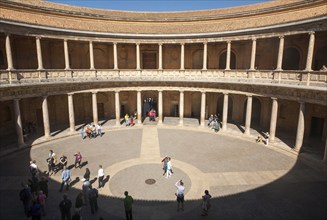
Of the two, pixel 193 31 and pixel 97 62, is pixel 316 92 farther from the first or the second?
pixel 97 62

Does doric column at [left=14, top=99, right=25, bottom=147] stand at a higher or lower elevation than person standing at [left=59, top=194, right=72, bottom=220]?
higher

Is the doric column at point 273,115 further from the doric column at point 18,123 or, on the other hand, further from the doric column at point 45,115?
the doric column at point 18,123

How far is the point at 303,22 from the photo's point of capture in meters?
19.4

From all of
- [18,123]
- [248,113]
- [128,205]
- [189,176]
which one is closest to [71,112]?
[18,123]

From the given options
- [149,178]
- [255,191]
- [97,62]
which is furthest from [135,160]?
A: [97,62]

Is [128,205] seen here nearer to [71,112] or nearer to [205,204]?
[205,204]

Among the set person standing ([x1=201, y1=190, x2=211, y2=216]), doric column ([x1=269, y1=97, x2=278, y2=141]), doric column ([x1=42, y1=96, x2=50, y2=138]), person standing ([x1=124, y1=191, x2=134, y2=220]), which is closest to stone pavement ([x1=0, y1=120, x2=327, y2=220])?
person standing ([x1=201, y1=190, x2=211, y2=216])

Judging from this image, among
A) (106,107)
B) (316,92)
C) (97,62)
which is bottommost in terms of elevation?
(106,107)

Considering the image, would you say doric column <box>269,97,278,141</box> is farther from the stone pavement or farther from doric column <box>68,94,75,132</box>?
doric column <box>68,94,75,132</box>

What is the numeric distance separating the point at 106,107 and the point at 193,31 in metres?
15.6

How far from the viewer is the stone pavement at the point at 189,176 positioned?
43.0ft

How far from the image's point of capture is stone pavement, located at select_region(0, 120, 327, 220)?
13.1 metres

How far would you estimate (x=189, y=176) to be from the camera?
55.9ft

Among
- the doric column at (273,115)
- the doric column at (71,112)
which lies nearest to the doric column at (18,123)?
the doric column at (71,112)
